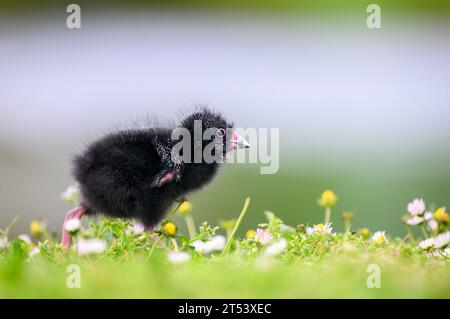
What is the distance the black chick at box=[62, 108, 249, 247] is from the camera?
2.41 meters

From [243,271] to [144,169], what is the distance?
0.91 meters

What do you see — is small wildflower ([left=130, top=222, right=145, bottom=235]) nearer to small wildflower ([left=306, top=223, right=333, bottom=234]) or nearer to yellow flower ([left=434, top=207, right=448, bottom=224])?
small wildflower ([left=306, top=223, right=333, bottom=234])

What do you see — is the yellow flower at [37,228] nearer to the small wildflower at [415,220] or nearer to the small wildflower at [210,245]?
the small wildflower at [210,245]

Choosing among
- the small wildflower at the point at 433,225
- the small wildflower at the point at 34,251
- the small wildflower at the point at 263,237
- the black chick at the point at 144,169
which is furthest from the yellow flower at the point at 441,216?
the small wildflower at the point at 34,251

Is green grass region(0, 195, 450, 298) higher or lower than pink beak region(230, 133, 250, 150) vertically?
lower

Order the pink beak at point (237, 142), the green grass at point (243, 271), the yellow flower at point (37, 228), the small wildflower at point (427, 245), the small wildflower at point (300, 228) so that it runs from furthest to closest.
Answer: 1. the pink beak at point (237, 142)
2. the yellow flower at point (37, 228)
3. the small wildflower at point (300, 228)
4. the small wildflower at point (427, 245)
5. the green grass at point (243, 271)

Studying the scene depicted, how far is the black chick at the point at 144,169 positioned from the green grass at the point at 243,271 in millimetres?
191

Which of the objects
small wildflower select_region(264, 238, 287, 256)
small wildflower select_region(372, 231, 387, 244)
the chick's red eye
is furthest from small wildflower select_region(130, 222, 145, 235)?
small wildflower select_region(372, 231, 387, 244)

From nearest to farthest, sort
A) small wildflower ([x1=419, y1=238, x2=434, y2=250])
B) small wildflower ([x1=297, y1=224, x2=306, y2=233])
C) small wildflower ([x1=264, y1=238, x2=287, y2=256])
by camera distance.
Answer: small wildflower ([x1=264, y1=238, x2=287, y2=256]) < small wildflower ([x1=419, y1=238, x2=434, y2=250]) < small wildflower ([x1=297, y1=224, x2=306, y2=233])

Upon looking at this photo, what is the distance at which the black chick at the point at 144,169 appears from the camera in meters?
2.41

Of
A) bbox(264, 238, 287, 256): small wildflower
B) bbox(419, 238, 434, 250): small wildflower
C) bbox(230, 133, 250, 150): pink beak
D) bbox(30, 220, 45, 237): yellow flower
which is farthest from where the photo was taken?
bbox(230, 133, 250, 150): pink beak

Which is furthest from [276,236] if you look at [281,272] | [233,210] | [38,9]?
[38,9]

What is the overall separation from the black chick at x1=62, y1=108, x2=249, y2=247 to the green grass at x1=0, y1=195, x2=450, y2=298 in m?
0.19

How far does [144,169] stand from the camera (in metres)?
2.46
